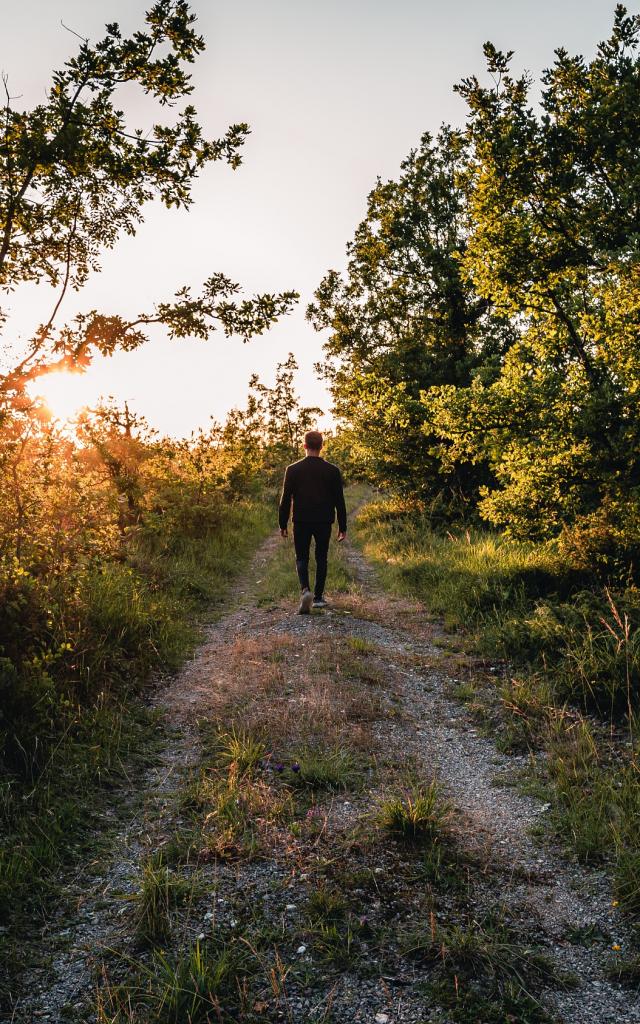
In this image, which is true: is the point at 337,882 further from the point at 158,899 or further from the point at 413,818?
the point at 158,899

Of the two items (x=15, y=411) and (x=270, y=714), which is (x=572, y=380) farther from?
(x=15, y=411)

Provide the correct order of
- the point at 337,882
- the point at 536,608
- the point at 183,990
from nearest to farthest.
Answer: the point at 183,990, the point at 337,882, the point at 536,608

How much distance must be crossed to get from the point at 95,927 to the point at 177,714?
2769 mm

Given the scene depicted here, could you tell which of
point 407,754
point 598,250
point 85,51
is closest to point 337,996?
point 407,754

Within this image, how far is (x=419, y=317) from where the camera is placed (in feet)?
55.7

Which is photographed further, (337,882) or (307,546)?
(307,546)

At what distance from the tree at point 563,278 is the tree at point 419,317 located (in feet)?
23.7

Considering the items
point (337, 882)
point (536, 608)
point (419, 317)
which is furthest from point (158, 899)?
point (419, 317)

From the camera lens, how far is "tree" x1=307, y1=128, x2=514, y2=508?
15805 millimetres

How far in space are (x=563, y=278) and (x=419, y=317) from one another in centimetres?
950

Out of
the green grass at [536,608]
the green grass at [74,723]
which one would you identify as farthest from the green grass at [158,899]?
the green grass at [536,608]

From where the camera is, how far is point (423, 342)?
54.4ft

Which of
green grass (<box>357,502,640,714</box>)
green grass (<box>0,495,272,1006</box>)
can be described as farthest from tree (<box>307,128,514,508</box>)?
green grass (<box>0,495,272,1006</box>)

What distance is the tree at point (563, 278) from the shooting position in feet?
24.0
